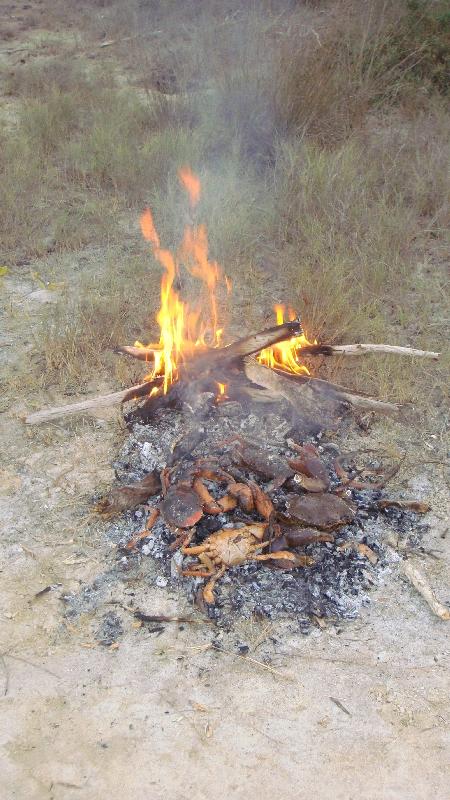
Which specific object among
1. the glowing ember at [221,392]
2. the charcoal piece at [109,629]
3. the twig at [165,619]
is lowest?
the twig at [165,619]

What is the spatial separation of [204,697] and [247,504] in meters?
1.00

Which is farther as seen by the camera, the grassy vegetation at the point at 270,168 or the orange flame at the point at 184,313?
the grassy vegetation at the point at 270,168

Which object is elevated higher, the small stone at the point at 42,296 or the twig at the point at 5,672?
the small stone at the point at 42,296

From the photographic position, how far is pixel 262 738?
8.50 feet

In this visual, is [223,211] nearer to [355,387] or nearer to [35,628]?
[355,387]

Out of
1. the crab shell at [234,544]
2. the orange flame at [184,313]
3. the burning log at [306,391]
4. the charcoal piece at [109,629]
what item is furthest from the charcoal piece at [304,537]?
the orange flame at [184,313]

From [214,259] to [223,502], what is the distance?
2.82 meters

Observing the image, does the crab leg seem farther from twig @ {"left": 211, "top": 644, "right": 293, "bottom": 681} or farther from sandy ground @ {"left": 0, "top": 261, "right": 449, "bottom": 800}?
twig @ {"left": 211, "top": 644, "right": 293, "bottom": 681}

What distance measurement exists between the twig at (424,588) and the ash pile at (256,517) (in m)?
0.11

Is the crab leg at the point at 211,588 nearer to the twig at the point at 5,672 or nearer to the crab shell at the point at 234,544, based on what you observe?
the crab shell at the point at 234,544

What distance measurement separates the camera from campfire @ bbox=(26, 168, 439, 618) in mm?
3236

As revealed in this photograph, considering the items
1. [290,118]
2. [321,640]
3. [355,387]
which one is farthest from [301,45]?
[321,640]

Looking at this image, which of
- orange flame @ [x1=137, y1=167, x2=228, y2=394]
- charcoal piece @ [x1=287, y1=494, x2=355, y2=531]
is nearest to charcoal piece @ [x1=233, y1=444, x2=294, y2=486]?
charcoal piece @ [x1=287, y1=494, x2=355, y2=531]

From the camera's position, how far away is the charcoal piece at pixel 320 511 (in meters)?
3.37
